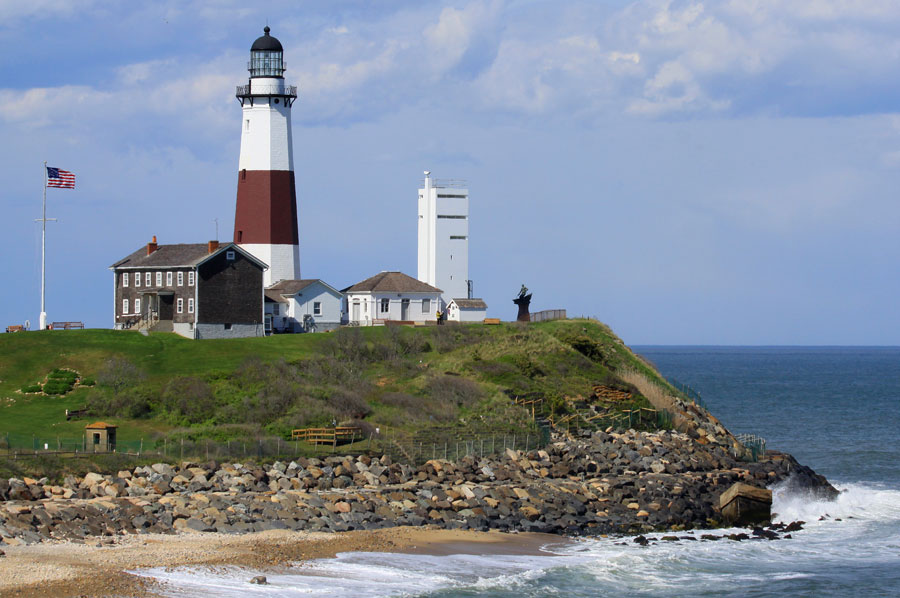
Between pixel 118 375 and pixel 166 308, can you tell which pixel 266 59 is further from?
pixel 118 375

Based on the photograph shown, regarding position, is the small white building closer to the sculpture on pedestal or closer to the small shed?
the sculpture on pedestal

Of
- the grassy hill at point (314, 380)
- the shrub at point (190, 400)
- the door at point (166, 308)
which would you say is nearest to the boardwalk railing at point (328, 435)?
the grassy hill at point (314, 380)

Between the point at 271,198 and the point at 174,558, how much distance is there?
35.5 meters

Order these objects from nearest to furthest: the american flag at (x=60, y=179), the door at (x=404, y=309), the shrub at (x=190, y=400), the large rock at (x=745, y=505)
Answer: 1. the large rock at (x=745, y=505)
2. the shrub at (x=190, y=400)
3. the american flag at (x=60, y=179)
4. the door at (x=404, y=309)

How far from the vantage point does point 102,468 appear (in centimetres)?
3131

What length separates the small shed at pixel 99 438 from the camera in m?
33.0

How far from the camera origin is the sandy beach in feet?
72.5

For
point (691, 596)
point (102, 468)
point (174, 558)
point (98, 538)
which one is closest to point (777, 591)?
point (691, 596)

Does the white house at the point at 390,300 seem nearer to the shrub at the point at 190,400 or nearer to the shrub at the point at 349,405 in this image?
the shrub at the point at 349,405

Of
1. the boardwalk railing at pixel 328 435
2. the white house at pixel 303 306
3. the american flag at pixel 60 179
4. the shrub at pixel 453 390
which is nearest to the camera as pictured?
the boardwalk railing at pixel 328 435

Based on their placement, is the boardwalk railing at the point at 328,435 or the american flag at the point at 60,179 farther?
the american flag at the point at 60,179

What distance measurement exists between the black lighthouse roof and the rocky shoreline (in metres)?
29.9

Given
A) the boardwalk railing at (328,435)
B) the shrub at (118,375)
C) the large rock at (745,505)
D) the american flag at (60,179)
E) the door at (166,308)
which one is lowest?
the large rock at (745,505)

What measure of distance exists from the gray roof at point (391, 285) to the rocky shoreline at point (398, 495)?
80.9ft
